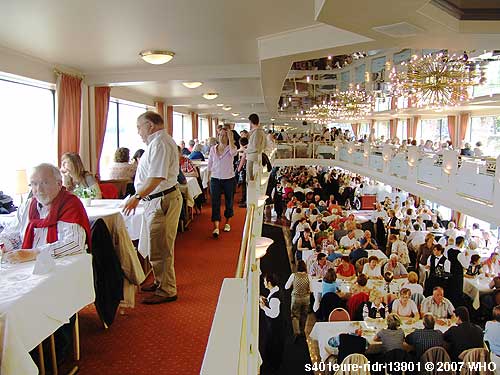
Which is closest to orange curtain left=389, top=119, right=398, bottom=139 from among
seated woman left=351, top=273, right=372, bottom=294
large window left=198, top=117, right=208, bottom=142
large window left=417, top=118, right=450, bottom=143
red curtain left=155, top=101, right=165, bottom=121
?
large window left=417, top=118, right=450, bottom=143

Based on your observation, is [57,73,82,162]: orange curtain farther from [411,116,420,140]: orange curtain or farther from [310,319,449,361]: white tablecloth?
[411,116,420,140]: orange curtain

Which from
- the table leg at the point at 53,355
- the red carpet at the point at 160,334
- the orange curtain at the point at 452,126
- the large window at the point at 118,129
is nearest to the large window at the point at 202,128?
the large window at the point at 118,129

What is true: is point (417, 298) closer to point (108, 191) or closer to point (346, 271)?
point (346, 271)

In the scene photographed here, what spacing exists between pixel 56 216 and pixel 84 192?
182cm

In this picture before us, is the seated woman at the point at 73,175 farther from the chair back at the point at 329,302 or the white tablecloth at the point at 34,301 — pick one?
the chair back at the point at 329,302

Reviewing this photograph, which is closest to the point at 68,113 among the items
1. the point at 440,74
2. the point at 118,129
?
the point at 118,129

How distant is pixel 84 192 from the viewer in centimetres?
457

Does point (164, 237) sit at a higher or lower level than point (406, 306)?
higher

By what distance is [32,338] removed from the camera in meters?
2.17

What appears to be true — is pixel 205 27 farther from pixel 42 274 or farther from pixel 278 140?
pixel 278 140

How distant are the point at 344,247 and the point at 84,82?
6015 mm

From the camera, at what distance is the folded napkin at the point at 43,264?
242cm

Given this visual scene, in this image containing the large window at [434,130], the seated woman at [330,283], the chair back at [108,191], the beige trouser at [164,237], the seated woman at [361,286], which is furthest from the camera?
the large window at [434,130]

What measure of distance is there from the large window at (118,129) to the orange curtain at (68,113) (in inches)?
86.2
